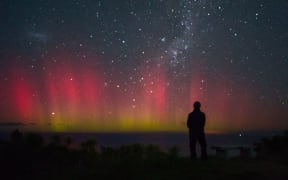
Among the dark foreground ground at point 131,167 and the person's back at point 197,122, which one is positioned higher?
the person's back at point 197,122

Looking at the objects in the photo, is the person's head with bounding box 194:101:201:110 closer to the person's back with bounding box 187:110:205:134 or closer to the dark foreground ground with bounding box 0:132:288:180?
the person's back with bounding box 187:110:205:134

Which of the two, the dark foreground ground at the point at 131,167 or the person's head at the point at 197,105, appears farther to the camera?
the person's head at the point at 197,105

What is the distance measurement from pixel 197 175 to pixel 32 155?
7963 millimetres

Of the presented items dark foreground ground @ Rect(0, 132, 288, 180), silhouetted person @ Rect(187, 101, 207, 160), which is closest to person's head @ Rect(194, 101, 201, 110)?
silhouetted person @ Rect(187, 101, 207, 160)

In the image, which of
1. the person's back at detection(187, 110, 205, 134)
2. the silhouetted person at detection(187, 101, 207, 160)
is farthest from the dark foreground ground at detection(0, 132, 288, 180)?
the person's back at detection(187, 110, 205, 134)

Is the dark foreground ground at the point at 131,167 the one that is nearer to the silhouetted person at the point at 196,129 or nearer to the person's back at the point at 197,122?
the silhouetted person at the point at 196,129

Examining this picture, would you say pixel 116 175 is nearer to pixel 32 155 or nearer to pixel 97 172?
pixel 97 172

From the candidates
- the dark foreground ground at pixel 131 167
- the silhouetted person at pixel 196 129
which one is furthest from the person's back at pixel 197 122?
the dark foreground ground at pixel 131 167

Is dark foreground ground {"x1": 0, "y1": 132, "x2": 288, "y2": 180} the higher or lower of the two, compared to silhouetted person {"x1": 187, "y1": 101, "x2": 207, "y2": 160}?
lower

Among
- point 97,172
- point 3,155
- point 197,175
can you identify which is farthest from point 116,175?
point 3,155

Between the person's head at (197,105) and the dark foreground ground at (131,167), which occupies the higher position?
the person's head at (197,105)

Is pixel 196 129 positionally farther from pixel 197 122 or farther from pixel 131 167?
pixel 131 167

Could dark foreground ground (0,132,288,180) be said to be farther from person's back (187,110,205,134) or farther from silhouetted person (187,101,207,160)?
person's back (187,110,205,134)

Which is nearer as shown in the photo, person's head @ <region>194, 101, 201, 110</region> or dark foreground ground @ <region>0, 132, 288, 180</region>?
dark foreground ground @ <region>0, 132, 288, 180</region>
